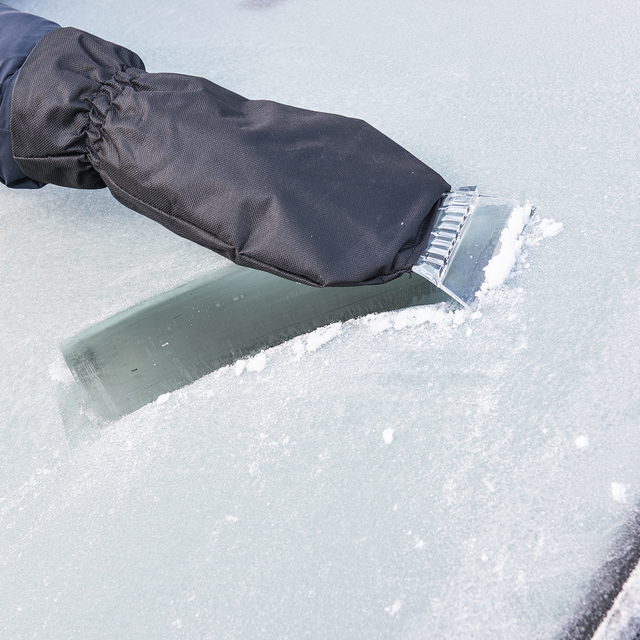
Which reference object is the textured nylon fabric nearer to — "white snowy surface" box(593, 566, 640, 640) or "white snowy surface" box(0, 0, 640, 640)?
"white snowy surface" box(0, 0, 640, 640)

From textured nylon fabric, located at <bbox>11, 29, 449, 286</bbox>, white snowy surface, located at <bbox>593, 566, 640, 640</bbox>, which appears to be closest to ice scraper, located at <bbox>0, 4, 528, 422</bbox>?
textured nylon fabric, located at <bbox>11, 29, 449, 286</bbox>

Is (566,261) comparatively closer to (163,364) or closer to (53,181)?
(163,364)

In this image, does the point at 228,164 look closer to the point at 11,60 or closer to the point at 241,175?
the point at 241,175

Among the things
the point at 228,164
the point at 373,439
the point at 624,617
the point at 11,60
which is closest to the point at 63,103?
the point at 11,60

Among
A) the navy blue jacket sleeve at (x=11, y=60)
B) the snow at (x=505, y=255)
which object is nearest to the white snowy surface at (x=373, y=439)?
the snow at (x=505, y=255)

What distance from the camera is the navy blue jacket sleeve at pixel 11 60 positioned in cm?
100

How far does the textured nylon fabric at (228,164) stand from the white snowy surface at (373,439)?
0.15 meters

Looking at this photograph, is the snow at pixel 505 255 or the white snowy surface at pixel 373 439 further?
the snow at pixel 505 255

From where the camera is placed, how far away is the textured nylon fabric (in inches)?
34.5

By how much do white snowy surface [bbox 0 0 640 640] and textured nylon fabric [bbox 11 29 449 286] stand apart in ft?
0.49

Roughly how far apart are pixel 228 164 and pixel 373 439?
1.55 feet

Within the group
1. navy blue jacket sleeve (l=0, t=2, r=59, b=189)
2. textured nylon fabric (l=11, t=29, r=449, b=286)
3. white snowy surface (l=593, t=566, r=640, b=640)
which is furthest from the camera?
navy blue jacket sleeve (l=0, t=2, r=59, b=189)

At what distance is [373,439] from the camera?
826mm

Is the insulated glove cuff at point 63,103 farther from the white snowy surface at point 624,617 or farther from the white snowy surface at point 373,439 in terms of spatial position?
the white snowy surface at point 624,617
